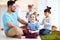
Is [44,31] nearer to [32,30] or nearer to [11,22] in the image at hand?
[32,30]

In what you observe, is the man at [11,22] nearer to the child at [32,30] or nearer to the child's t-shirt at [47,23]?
the child at [32,30]

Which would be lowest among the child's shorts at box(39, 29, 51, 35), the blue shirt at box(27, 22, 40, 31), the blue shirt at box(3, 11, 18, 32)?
A: the child's shorts at box(39, 29, 51, 35)

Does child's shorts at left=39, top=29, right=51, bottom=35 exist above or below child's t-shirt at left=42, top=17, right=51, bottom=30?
below

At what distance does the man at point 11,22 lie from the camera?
112cm

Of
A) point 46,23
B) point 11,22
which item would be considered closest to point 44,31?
point 46,23

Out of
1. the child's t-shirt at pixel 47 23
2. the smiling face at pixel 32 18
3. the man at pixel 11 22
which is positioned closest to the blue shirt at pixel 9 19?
the man at pixel 11 22

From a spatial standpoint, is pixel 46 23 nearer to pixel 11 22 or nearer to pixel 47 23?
pixel 47 23

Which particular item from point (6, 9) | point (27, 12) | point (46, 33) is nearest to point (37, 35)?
point (46, 33)

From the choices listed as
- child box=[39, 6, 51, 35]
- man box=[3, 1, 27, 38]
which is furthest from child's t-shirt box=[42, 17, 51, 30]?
man box=[3, 1, 27, 38]

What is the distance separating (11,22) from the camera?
1.12 meters

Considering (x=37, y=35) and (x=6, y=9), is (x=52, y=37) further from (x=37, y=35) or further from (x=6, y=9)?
(x=6, y=9)

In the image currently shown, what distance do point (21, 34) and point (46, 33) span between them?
179mm

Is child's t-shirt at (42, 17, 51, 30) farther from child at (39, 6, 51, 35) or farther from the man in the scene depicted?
the man

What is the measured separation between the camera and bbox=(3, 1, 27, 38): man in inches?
43.9
